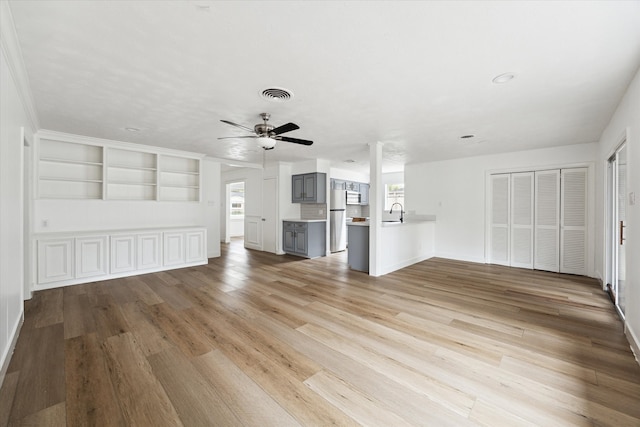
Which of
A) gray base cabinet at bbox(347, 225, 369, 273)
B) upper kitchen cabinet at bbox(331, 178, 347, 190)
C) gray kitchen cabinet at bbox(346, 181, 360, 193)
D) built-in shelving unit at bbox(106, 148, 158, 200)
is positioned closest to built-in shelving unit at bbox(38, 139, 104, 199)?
built-in shelving unit at bbox(106, 148, 158, 200)

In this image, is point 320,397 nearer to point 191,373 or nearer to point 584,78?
point 191,373

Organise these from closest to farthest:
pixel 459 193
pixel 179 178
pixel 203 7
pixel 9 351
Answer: pixel 203 7 < pixel 9 351 < pixel 179 178 < pixel 459 193

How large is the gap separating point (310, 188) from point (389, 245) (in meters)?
Result: 2.62

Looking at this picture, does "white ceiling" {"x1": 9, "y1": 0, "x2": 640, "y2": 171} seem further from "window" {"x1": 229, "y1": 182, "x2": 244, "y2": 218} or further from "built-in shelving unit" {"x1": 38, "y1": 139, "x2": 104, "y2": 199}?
"window" {"x1": 229, "y1": 182, "x2": 244, "y2": 218}

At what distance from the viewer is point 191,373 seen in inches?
77.6

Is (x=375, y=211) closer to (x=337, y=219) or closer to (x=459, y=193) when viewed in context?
(x=337, y=219)

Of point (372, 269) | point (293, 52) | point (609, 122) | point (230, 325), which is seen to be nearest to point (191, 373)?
point (230, 325)

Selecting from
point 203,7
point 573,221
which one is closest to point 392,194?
point 573,221

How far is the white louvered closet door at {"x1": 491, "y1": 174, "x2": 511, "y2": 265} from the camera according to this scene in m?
5.60

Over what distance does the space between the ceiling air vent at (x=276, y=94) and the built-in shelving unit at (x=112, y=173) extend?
3.70m

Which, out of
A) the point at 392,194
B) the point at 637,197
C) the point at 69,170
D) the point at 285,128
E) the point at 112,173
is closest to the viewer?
the point at 637,197

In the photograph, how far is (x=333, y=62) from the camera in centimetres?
216

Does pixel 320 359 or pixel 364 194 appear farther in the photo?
pixel 364 194

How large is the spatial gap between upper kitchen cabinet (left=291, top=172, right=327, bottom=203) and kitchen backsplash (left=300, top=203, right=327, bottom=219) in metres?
0.26
